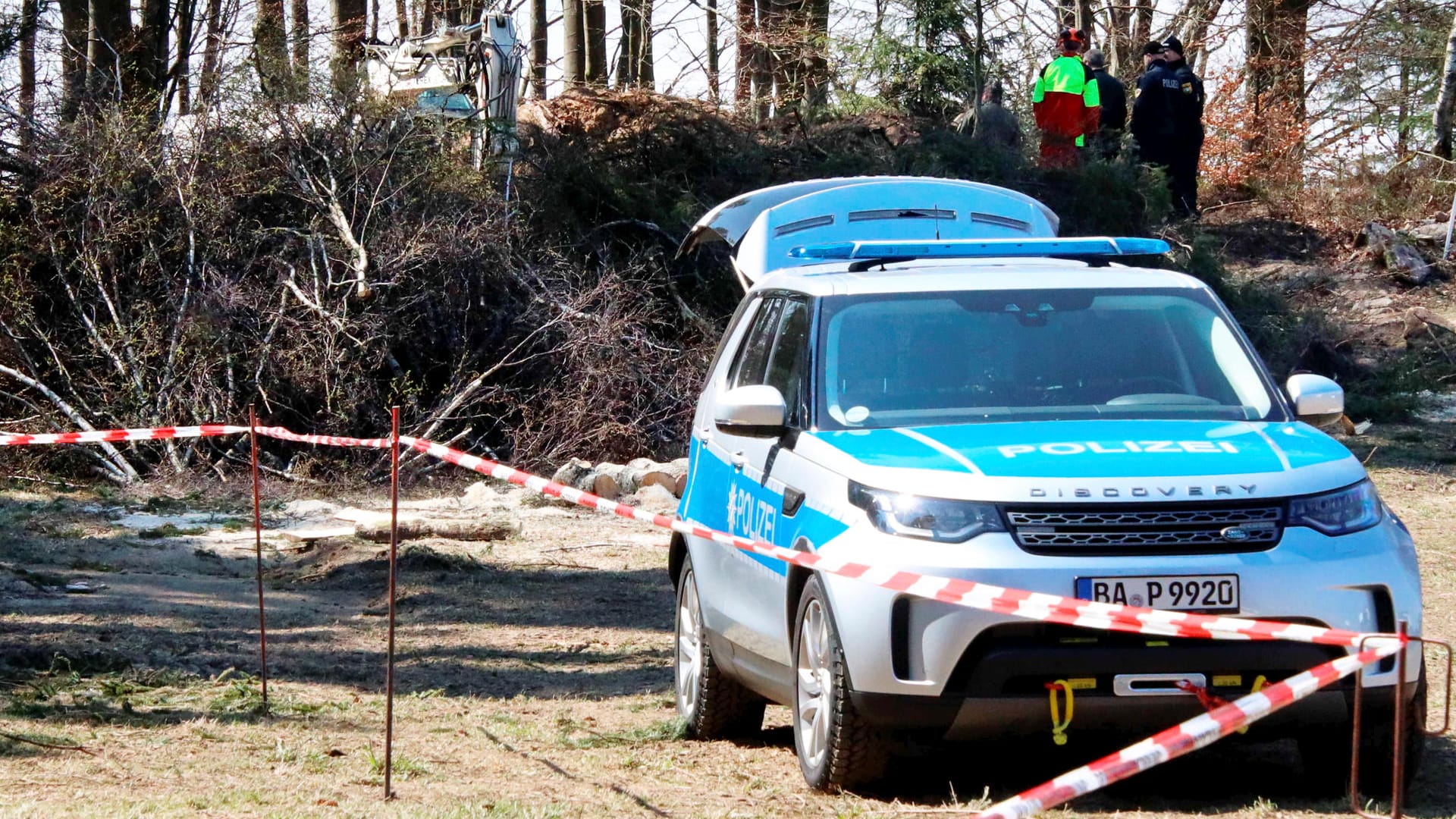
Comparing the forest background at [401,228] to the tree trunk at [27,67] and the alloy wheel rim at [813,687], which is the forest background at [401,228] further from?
the alloy wheel rim at [813,687]

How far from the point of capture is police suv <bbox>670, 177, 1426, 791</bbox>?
15.4 ft

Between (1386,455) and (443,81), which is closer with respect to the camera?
(1386,455)

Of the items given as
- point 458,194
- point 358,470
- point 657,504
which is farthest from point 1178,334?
point 458,194

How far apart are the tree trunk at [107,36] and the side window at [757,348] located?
1330 cm

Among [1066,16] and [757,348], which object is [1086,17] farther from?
[757,348]

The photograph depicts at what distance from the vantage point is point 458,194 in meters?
16.8

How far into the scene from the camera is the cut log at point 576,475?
13.9 m

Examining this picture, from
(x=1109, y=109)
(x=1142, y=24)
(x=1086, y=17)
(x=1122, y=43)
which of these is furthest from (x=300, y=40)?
(x=1142, y=24)

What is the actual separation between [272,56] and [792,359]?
43.7ft

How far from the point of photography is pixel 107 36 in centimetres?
1905

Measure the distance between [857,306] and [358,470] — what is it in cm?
963

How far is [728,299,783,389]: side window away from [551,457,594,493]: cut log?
7.24 meters

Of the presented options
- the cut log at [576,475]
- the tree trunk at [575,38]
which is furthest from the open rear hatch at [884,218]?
the tree trunk at [575,38]

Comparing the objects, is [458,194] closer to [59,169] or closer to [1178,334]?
[59,169]
